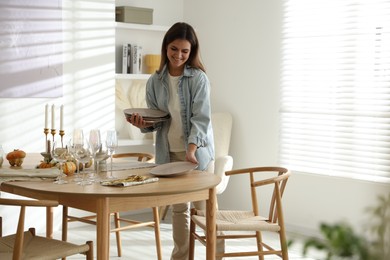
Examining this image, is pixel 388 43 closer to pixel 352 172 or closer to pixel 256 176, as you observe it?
pixel 352 172

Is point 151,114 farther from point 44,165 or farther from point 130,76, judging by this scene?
point 130,76

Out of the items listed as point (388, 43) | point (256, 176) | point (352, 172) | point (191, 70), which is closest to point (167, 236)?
point (256, 176)

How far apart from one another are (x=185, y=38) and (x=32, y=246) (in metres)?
1.36

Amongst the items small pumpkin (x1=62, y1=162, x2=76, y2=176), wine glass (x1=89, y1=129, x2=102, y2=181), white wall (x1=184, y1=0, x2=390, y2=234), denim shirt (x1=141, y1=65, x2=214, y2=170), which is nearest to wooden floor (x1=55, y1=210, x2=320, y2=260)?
white wall (x1=184, y1=0, x2=390, y2=234)

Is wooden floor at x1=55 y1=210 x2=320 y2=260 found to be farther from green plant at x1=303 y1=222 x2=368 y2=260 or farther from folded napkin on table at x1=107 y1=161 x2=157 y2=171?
green plant at x1=303 y1=222 x2=368 y2=260

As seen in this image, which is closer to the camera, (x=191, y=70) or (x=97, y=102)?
(x=191, y=70)

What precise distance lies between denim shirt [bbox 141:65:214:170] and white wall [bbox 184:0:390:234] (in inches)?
63.2

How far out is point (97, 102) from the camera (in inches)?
197

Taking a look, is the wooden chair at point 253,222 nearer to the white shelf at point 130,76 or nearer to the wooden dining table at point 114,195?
the wooden dining table at point 114,195

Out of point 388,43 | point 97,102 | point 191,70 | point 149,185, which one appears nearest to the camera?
point 149,185

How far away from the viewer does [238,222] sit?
10.5 feet

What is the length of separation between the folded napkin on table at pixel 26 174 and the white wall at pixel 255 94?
2.52 metres

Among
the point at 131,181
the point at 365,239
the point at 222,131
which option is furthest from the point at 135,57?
the point at 365,239

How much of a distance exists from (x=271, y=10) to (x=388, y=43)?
112 cm
